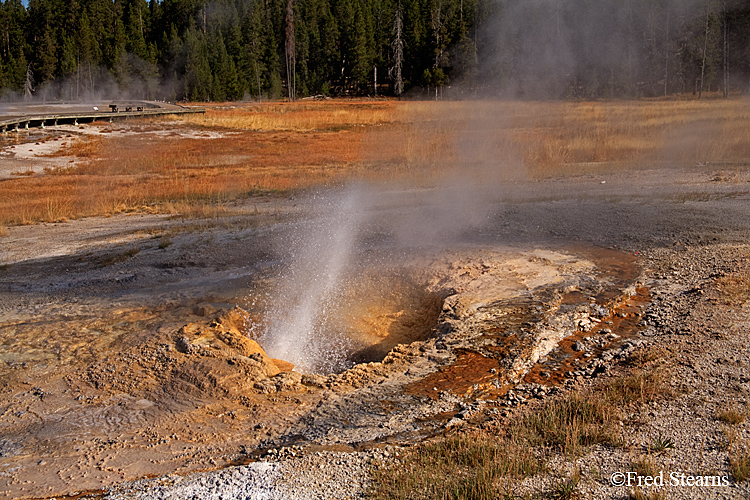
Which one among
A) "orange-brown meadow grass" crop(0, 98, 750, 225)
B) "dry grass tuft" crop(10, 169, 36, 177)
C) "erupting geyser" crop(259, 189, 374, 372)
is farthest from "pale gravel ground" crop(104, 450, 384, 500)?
"dry grass tuft" crop(10, 169, 36, 177)

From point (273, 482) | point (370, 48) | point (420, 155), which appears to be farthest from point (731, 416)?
point (370, 48)

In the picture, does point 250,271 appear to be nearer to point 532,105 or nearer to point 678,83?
point 532,105

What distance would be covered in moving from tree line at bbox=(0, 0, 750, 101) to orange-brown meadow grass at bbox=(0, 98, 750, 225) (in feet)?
3.17

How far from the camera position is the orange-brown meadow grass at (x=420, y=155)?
35.7ft

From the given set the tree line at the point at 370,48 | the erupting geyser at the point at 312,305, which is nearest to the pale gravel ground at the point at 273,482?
the erupting geyser at the point at 312,305

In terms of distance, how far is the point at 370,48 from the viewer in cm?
5925

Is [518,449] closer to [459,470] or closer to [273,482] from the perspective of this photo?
[459,470]

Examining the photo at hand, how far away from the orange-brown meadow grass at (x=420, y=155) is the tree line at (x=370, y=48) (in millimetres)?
965

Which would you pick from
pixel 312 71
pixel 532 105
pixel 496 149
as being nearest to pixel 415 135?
pixel 496 149

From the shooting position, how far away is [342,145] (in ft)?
80.4

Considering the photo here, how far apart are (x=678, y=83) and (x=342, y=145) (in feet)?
62.5

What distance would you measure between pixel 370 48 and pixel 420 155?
44730mm

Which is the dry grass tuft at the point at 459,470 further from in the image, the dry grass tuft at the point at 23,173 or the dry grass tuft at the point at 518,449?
the dry grass tuft at the point at 23,173

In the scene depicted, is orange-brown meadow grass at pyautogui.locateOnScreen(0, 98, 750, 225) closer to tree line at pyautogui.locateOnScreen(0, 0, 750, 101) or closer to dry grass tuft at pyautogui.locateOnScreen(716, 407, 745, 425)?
tree line at pyautogui.locateOnScreen(0, 0, 750, 101)
